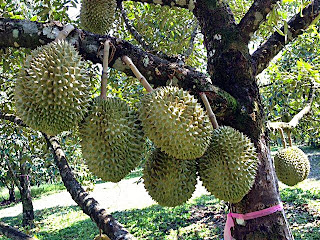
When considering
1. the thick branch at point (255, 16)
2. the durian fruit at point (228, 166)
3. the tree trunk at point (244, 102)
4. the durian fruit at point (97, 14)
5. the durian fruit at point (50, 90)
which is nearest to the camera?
the durian fruit at point (50, 90)

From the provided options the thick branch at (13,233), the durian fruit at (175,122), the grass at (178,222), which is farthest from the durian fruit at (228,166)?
the grass at (178,222)

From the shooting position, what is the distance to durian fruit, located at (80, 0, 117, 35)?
80.4 inches

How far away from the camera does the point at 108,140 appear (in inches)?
46.3

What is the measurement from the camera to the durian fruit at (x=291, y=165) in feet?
10.8

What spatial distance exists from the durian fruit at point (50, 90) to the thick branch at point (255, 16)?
1019 mm

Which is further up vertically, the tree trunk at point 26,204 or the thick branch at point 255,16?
the thick branch at point 255,16

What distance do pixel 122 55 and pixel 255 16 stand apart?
85cm

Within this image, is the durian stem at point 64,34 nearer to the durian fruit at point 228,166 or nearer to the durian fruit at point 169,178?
the durian fruit at point 169,178

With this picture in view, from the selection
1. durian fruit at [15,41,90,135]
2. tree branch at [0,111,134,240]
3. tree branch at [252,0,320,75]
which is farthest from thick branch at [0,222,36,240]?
tree branch at [252,0,320,75]

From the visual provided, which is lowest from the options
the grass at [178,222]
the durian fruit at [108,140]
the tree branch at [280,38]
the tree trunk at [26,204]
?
the grass at [178,222]

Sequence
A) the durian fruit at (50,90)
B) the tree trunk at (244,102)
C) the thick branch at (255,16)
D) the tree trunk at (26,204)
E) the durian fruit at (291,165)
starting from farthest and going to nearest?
the tree trunk at (26,204) < the durian fruit at (291,165) < the thick branch at (255,16) < the tree trunk at (244,102) < the durian fruit at (50,90)

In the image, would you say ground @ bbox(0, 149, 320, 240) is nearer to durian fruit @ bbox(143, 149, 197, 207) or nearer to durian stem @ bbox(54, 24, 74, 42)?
durian fruit @ bbox(143, 149, 197, 207)

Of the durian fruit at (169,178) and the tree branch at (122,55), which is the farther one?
the durian fruit at (169,178)

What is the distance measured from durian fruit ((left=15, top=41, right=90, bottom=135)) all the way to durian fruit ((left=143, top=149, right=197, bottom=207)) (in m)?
0.43
